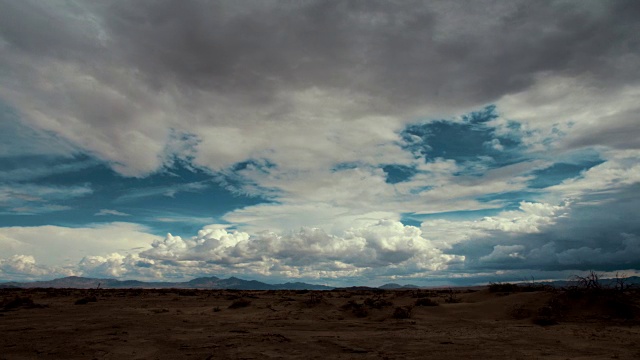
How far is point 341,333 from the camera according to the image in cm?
1302

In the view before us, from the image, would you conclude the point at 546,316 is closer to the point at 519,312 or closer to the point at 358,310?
the point at 519,312

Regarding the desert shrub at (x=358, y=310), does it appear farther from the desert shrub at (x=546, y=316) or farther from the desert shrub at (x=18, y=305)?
the desert shrub at (x=18, y=305)

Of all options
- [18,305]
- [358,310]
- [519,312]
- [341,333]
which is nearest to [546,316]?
[519,312]

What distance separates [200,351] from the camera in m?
Result: 10.2

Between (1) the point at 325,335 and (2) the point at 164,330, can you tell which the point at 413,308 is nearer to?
(1) the point at 325,335

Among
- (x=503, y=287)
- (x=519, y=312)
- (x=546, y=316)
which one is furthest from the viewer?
(x=503, y=287)

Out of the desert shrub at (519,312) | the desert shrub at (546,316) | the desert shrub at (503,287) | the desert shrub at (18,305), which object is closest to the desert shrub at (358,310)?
the desert shrub at (519,312)

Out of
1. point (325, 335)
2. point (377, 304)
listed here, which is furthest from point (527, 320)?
point (325, 335)

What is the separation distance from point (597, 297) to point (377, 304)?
31.4ft

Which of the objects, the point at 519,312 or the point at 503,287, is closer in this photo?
the point at 519,312

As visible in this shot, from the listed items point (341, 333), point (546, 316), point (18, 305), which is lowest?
point (341, 333)

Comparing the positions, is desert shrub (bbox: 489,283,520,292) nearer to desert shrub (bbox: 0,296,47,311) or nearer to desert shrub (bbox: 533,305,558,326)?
desert shrub (bbox: 533,305,558,326)

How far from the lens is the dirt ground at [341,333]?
979cm

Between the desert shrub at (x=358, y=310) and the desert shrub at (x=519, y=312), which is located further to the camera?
the desert shrub at (x=358, y=310)
